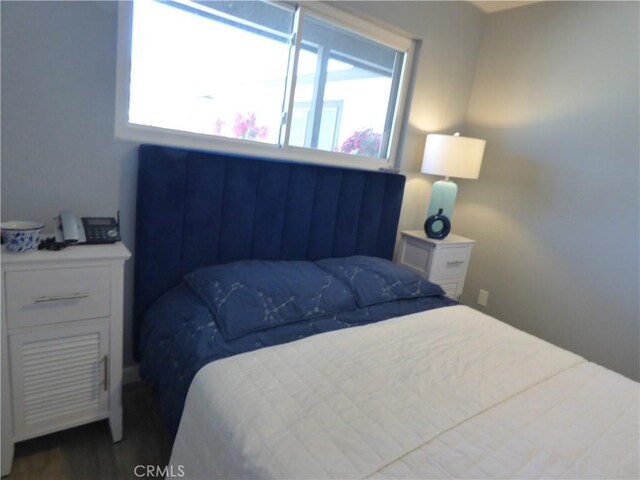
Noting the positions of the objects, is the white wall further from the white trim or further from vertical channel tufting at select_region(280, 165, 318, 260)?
vertical channel tufting at select_region(280, 165, 318, 260)

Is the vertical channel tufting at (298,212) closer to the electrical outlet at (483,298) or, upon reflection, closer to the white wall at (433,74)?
the white wall at (433,74)

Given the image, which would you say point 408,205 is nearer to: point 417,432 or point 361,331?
point 361,331

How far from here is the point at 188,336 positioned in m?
1.38

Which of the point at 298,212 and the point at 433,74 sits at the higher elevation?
the point at 433,74

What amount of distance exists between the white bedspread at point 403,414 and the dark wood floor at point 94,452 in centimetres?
45

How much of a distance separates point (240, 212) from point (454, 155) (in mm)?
1445

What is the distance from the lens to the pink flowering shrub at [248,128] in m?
1.98

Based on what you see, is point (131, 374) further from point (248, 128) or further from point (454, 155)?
point (454, 155)

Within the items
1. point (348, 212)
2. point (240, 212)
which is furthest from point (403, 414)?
point (348, 212)

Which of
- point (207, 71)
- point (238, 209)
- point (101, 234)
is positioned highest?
point (207, 71)

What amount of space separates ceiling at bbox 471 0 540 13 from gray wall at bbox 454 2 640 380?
0.05 meters

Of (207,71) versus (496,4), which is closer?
(207,71)

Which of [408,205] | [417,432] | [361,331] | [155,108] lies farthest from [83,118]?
[408,205]

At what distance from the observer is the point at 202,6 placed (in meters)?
1.75
